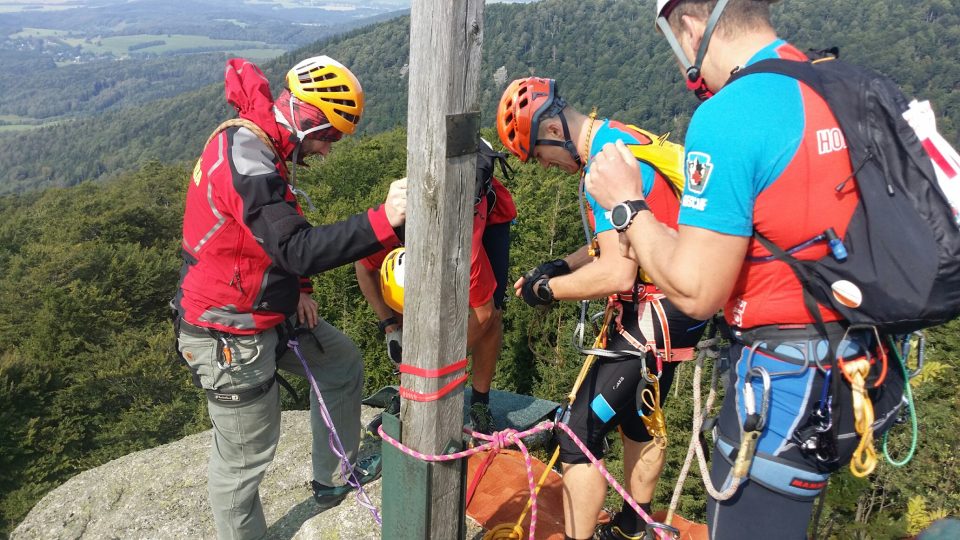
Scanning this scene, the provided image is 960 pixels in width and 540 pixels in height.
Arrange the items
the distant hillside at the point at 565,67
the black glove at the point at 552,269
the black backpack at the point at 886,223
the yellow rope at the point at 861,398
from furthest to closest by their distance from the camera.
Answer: the distant hillside at the point at 565,67 < the black glove at the point at 552,269 < the yellow rope at the point at 861,398 < the black backpack at the point at 886,223

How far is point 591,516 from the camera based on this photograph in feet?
12.2

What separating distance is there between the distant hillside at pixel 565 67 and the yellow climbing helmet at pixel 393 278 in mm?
121658

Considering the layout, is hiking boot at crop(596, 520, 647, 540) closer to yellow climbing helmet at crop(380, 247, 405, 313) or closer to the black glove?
the black glove

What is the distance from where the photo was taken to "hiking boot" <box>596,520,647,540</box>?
13.6 feet

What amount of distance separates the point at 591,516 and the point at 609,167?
2224 millimetres

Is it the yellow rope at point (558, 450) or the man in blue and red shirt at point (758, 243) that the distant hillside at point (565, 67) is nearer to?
the yellow rope at point (558, 450)

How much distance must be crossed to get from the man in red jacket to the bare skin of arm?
1842mm

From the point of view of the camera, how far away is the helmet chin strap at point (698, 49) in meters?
2.17

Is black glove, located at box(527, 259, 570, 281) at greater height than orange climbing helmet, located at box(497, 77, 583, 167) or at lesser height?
lesser

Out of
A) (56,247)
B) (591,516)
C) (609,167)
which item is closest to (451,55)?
(609,167)

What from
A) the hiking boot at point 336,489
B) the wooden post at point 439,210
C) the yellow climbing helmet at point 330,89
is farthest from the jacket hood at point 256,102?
the hiking boot at point 336,489

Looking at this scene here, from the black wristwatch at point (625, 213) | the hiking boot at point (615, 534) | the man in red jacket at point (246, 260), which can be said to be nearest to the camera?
the black wristwatch at point (625, 213)

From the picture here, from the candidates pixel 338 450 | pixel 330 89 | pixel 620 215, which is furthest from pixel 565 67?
pixel 620 215

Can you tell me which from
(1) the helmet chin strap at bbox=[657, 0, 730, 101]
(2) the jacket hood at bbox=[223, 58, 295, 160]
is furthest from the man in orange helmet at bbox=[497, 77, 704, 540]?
(2) the jacket hood at bbox=[223, 58, 295, 160]
